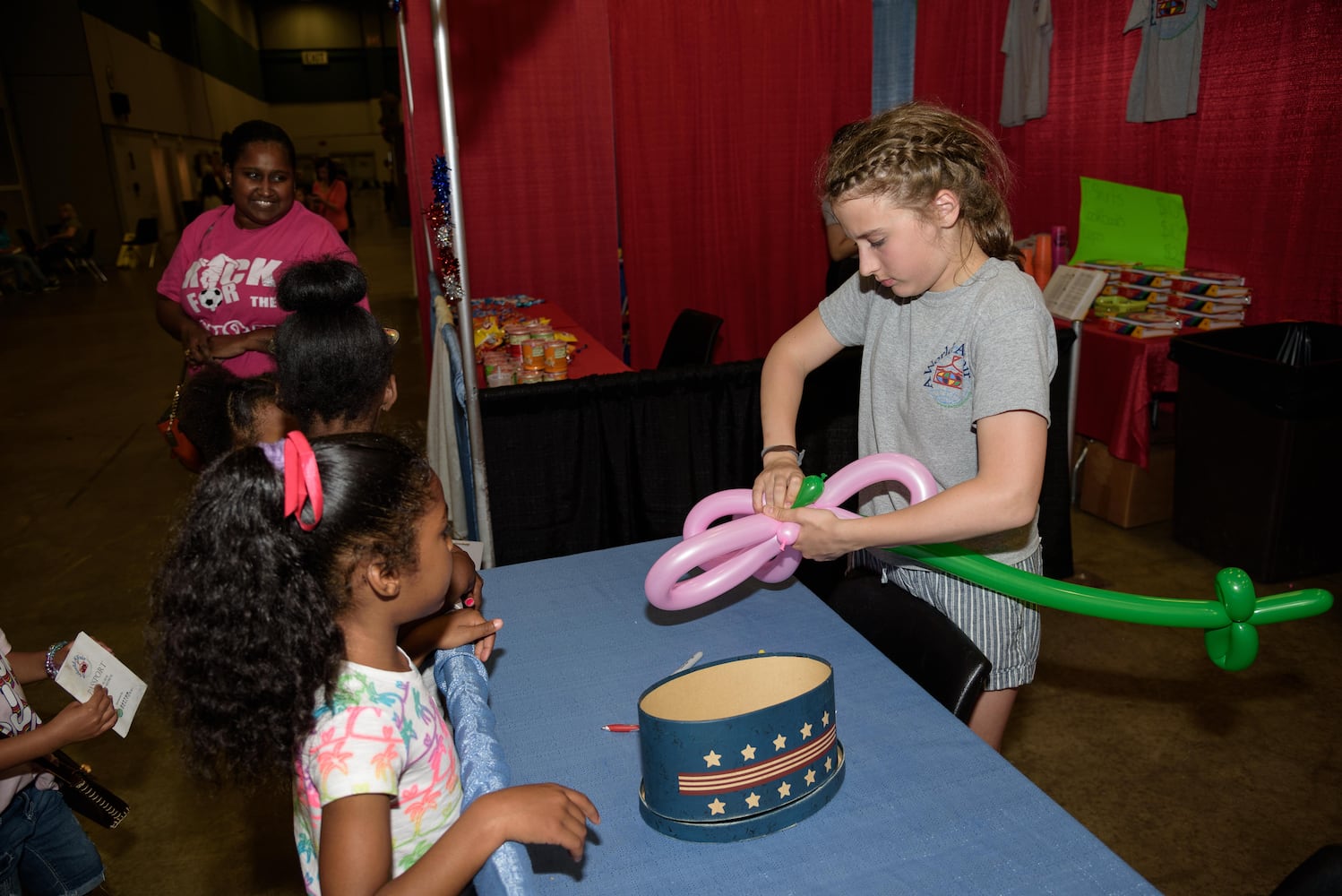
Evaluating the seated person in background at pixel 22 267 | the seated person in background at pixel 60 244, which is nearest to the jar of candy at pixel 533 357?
the seated person in background at pixel 22 267

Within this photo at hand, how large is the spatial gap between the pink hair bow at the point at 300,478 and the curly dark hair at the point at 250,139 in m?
1.96

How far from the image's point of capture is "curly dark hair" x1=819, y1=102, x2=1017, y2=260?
1267 mm

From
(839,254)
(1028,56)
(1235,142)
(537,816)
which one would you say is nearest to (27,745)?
(537,816)

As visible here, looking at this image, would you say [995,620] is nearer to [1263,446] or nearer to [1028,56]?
[1263,446]

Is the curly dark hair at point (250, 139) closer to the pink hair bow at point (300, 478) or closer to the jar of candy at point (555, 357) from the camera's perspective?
the jar of candy at point (555, 357)

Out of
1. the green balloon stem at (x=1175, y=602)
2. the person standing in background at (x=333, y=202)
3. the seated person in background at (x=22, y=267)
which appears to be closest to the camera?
the green balloon stem at (x=1175, y=602)

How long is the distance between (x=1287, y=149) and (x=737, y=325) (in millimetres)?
2722

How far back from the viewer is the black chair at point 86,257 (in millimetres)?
12820

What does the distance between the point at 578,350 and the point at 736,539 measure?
2.42 m

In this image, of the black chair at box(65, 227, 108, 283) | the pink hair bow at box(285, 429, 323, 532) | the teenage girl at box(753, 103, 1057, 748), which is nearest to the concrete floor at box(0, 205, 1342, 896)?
the pink hair bow at box(285, 429, 323, 532)

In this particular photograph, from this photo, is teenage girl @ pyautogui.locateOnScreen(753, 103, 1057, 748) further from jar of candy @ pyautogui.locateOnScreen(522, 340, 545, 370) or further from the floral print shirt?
jar of candy @ pyautogui.locateOnScreen(522, 340, 545, 370)

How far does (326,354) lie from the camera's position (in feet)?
5.48

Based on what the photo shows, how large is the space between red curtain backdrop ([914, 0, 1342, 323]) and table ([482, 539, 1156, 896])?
211cm

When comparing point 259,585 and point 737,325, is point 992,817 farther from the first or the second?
point 737,325
